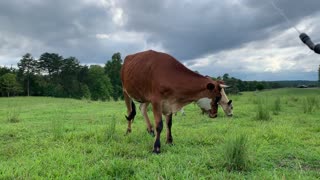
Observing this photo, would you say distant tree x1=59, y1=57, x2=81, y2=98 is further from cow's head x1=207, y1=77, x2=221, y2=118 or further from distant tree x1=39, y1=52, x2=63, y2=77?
cow's head x1=207, y1=77, x2=221, y2=118

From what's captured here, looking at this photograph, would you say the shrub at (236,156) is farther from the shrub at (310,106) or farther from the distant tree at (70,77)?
the distant tree at (70,77)

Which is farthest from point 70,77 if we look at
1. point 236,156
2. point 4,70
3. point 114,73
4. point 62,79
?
point 236,156

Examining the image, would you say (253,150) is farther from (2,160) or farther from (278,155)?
(2,160)

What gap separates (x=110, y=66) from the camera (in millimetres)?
85438

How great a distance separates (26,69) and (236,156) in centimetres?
8478

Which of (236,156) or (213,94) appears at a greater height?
(213,94)

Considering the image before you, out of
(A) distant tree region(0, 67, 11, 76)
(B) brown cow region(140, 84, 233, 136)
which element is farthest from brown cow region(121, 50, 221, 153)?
(A) distant tree region(0, 67, 11, 76)

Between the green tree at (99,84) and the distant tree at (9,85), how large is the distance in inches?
636

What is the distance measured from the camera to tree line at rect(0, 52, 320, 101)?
73688mm

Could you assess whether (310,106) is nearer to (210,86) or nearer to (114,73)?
(210,86)

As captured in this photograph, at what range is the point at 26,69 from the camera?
272ft

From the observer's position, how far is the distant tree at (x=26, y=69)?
254 ft

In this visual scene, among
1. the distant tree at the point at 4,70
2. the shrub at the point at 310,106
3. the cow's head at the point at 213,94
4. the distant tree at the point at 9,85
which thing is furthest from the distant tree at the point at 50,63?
the cow's head at the point at 213,94

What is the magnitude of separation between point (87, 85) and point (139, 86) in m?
78.2
